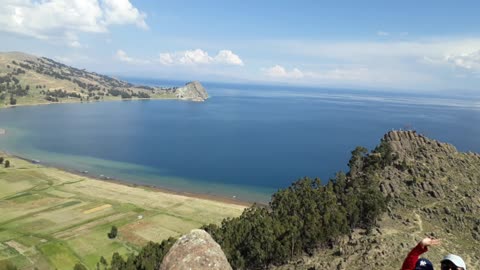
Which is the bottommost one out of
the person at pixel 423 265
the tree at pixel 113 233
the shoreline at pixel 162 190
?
the shoreline at pixel 162 190

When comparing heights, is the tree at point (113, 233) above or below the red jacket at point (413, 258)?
below

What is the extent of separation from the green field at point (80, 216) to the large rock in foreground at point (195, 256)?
209 feet

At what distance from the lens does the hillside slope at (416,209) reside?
55.2 meters

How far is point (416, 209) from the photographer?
67.8 metres

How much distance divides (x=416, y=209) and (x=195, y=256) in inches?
2260

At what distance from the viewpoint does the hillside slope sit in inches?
2174

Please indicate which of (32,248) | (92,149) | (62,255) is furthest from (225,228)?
(92,149)

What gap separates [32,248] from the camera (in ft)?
273

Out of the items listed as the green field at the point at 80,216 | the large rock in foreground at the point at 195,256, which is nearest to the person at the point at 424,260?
the large rock in foreground at the point at 195,256

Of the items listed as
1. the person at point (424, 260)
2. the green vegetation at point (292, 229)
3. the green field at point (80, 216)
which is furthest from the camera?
the green field at point (80, 216)

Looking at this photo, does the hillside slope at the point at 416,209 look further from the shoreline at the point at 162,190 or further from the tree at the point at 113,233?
the tree at the point at 113,233

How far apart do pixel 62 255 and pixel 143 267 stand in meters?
36.1

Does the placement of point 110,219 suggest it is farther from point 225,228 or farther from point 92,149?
point 92,149

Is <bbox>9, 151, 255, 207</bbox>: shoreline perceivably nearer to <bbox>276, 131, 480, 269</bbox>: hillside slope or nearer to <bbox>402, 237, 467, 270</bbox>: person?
<bbox>276, 131, 480, 269</bbox>: hillside slope
